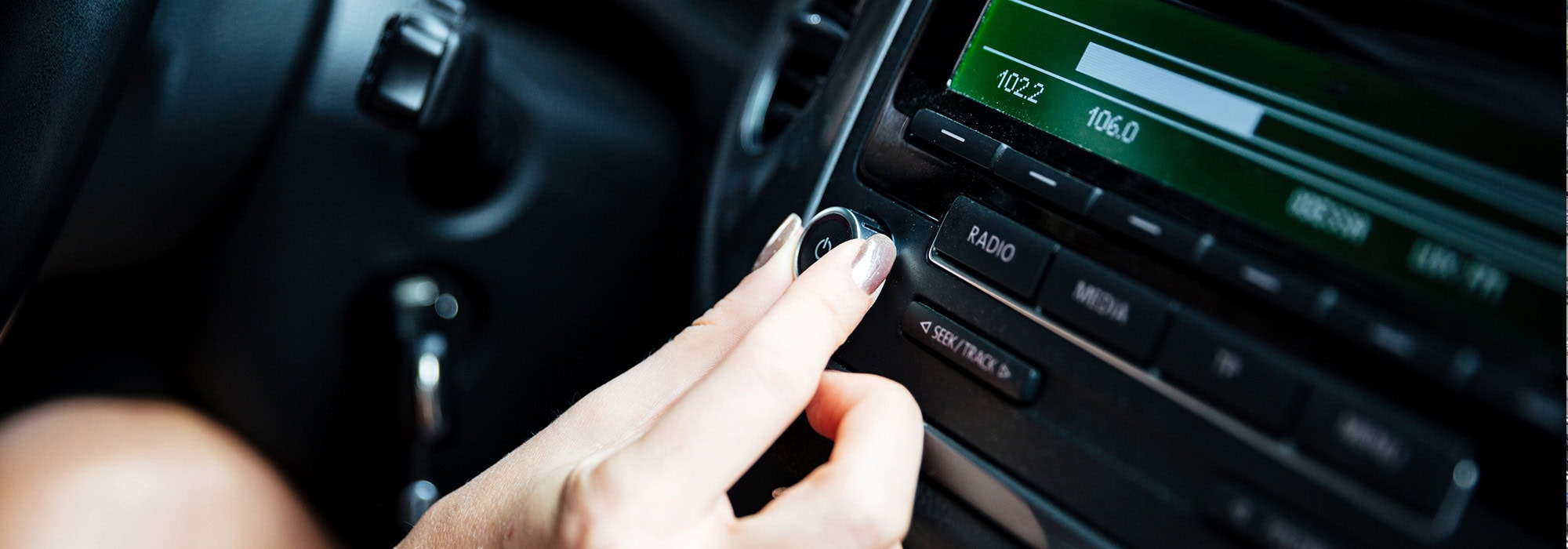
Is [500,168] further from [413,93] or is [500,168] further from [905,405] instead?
[905,405]

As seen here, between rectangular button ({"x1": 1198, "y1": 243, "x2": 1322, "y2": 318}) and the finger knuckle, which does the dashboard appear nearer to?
rectangular button ({"x1": 1198, "y1": 243, "x2": 1322, "y2": 318})

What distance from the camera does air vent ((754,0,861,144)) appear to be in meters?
0.65

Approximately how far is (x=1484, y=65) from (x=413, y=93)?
60cm

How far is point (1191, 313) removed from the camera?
0.43 m

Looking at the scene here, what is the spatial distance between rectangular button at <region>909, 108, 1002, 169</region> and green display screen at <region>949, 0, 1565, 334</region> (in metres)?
0.02

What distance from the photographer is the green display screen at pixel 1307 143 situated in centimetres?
38

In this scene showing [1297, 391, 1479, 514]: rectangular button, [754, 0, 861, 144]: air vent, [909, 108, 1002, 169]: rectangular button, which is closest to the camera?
[1297, 391, 1479, 514]: rectangular button

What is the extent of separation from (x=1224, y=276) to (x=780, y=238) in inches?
9.1

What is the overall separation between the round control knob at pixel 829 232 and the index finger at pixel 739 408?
0.26 ft

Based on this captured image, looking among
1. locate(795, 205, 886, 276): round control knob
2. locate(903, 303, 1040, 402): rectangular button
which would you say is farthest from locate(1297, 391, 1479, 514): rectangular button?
locate(795, 205, 886, 276): round control knob

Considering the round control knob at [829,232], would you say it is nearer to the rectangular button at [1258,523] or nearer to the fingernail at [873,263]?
the fingernail at [873,263]

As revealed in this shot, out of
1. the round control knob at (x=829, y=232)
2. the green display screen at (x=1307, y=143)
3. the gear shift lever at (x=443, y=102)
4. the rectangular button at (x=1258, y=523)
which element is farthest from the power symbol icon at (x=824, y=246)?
the gear shift lever at (x=443, y=102)

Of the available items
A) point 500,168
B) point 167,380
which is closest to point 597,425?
point 500,168

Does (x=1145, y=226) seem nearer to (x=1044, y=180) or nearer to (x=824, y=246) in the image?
(x=1044, y=180)
